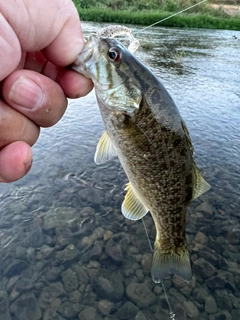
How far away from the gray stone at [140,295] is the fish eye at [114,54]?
9.75 ft

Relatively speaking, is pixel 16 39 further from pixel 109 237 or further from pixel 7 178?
pixel 109 237

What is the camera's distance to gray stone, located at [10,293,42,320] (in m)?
3.75

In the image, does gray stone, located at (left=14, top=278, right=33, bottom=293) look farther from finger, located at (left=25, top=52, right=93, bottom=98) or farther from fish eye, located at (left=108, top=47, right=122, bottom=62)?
fish eye, located at (left=108, top=47, right=122, bottom=62)

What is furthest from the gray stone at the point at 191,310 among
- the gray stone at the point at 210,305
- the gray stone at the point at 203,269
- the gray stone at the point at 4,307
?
the gray stone at the point at 4,307

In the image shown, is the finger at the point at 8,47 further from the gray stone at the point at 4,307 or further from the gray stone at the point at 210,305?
the gray stone at the point at 210,305

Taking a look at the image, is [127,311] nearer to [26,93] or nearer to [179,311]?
[179,311]

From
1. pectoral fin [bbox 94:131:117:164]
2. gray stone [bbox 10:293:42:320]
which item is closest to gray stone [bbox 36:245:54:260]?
gray stone [bbox 10:293:42:320]

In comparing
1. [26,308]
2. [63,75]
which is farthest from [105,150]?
[26,308]

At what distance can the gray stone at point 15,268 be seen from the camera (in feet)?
13.7

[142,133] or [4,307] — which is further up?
[142,133]

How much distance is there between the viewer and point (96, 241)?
4672 mm

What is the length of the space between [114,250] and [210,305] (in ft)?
4.52

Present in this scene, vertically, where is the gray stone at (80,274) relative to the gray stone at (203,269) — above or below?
above

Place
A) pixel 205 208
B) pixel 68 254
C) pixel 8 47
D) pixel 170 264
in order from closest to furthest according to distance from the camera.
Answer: pixel 8 47 → pixel 170 264 → pixel 68 254 → pixel 205 208
